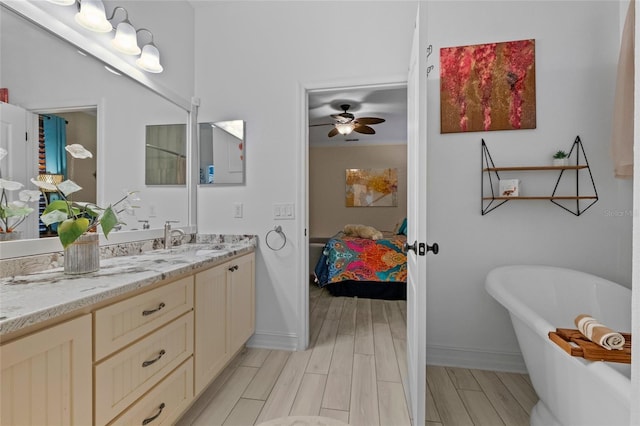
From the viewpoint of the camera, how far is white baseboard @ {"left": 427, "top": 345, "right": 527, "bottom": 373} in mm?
1928

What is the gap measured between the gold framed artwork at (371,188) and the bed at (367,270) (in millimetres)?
2471

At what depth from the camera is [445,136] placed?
201cm

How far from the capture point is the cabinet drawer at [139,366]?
3.16 feet

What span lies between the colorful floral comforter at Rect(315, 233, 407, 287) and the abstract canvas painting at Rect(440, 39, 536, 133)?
183cm

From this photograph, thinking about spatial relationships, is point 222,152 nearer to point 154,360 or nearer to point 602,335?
point 154,360

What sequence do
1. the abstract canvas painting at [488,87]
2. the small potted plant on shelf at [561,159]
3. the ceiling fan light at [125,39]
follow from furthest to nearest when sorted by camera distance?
the abstract canvas painting at [488,87], the small potted plant on shelf at [561,159], the ceiling fan light at [125,39]

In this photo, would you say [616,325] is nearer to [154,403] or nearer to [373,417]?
[373,417]

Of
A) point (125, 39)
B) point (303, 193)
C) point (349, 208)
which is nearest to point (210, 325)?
point (303, 193)

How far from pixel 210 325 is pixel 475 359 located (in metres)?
1.77

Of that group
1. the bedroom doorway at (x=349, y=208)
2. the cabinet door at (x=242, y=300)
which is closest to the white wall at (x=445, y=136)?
the cabinet door at (x=242, y=300)

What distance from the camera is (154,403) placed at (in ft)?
3.91

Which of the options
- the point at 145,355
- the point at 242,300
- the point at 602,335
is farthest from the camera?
the point at 242,300

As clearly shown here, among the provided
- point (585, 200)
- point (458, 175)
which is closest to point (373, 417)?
point (458, 175)

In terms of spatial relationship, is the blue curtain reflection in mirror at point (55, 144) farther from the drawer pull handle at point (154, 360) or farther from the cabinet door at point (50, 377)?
the drawer pull handle at point (154, 360)
